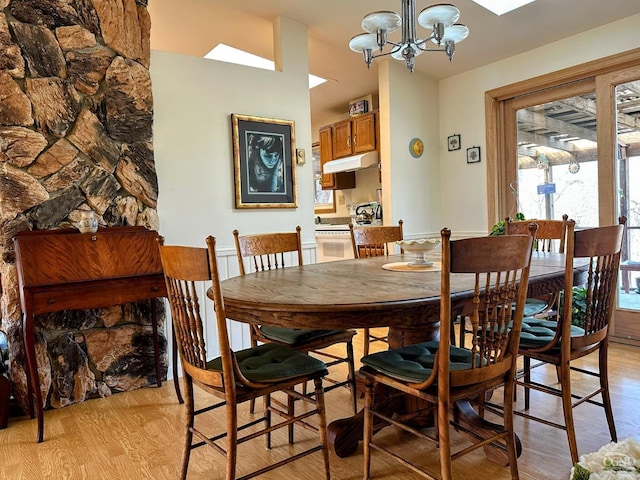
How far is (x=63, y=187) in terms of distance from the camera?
2646mm

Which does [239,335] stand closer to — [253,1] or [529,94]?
[253,1]

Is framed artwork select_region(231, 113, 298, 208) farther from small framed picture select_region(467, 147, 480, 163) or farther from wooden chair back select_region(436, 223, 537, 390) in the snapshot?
wooden chair back select_region(436, 223, 537, 390)

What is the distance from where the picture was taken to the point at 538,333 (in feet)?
6.72

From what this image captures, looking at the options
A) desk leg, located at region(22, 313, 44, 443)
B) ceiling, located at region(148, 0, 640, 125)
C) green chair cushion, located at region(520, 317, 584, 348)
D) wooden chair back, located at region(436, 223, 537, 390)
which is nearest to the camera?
wooden chair back, located at region(436, 223, 537, 390)

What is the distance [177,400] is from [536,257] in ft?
7.43

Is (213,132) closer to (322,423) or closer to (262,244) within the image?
(262,244)

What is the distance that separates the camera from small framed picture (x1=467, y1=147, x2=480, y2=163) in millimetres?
4352

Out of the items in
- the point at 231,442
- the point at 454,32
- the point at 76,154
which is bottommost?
the point at 231,442

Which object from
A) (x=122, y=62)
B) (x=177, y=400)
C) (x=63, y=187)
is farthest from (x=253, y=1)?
(x=177, y=400)

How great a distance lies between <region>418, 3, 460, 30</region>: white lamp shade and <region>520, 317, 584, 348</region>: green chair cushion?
1533 mm

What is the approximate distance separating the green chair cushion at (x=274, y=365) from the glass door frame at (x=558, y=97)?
299cm

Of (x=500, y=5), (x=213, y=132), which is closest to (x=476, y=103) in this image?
(x=500, y=5)

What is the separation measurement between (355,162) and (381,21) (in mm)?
2880

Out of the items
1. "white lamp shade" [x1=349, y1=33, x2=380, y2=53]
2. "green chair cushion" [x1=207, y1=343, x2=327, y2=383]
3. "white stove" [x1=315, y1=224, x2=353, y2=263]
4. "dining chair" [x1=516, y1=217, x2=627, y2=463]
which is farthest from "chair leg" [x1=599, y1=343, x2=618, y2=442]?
"white stove" [x1=315, y1=224, x2=353, y2=263]
